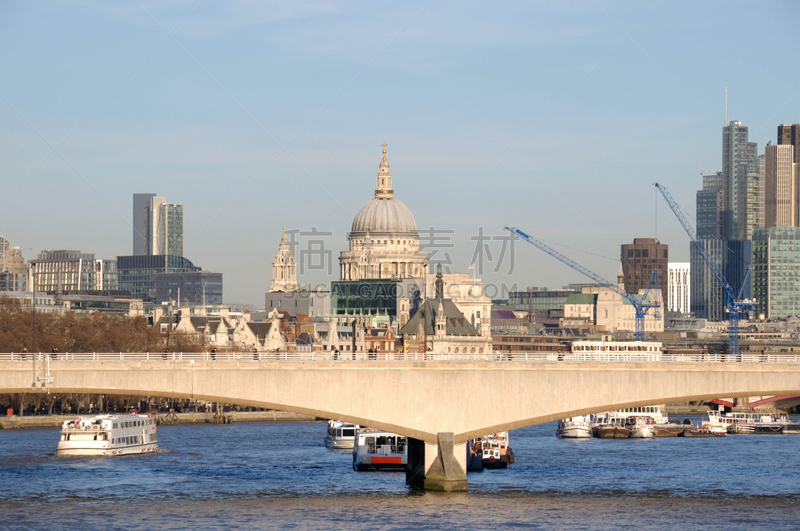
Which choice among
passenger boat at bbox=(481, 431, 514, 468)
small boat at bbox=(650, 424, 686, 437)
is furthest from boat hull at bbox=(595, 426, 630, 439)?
passenger boat at bbox=(481, 431, 514, 468)

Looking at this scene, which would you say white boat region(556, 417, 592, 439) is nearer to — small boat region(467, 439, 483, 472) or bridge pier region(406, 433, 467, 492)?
small boat region(467, 439, 483, 472)

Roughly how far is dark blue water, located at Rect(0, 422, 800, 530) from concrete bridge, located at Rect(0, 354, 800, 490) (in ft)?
12.2

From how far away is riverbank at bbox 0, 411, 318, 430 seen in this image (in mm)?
130750

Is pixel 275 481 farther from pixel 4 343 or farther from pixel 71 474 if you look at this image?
pixel 4 343

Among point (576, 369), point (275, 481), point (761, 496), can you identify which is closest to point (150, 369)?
point (275, 481)

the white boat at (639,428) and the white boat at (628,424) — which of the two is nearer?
the white boat at (628,424)

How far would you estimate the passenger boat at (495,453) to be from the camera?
93312 millimetres

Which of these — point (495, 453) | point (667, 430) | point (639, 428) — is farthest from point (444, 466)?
point (667, 430)

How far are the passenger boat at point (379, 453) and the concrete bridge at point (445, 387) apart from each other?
14.0 meters

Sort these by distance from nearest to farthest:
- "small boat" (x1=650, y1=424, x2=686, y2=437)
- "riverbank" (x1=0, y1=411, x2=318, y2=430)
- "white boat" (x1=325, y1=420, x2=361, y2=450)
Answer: "white boat" (x1=325, y1=420, x2=361, y2=450) < "riverbank" (x1=0, y1=411, x2=318, y2=430) < "small boat" (x1=650, y1=424, x2=686, y2=437)

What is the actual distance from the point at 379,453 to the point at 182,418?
196ft

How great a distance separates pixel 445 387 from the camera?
75250 mm

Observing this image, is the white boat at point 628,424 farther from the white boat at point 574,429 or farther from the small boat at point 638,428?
the white boat at point 574,429

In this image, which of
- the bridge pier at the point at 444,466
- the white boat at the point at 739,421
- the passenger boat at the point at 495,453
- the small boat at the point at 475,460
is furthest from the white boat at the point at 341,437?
the white boat at the point at 739,421
